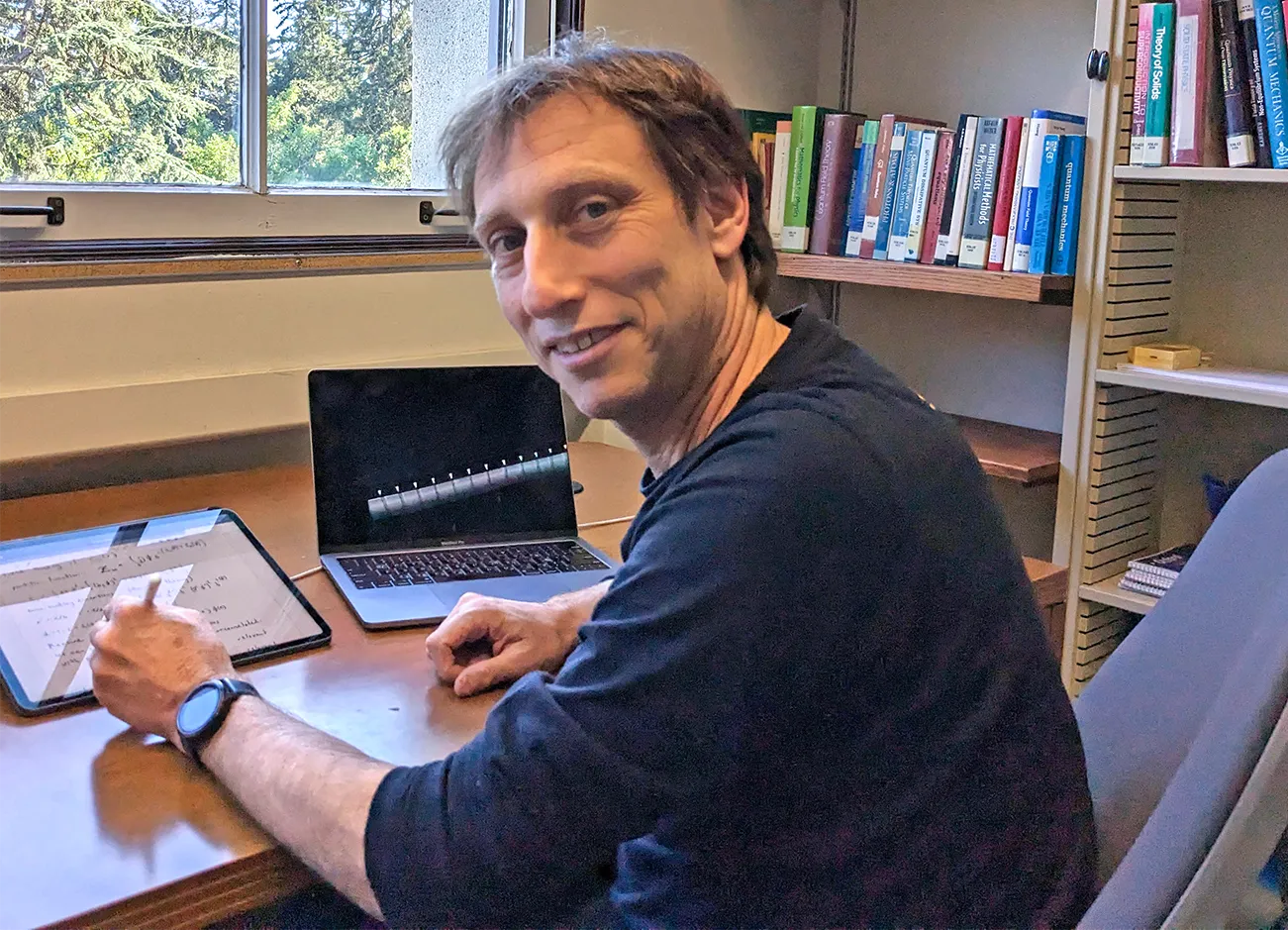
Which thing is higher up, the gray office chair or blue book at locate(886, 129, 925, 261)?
blue book at locate(886, 129, 925, 261)

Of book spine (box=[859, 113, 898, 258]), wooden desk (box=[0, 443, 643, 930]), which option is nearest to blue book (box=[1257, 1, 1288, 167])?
book spine (box=[859, 113, 898, 258])

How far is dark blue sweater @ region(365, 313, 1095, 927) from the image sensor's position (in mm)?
726

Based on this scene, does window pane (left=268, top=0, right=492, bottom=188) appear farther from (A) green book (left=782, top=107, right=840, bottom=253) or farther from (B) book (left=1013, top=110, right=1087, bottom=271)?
(B) book (left=1013, top=110, right=1087, bottom=271)

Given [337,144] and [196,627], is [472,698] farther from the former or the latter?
[337,144]

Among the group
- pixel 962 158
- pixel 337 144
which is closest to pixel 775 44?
pixel 962 158

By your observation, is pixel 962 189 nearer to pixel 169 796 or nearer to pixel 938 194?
pixel 938 194

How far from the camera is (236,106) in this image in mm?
1798

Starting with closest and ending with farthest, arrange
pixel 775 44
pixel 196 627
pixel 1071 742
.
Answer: pixel 1071 742, pixel 196 627, pixel 775 44

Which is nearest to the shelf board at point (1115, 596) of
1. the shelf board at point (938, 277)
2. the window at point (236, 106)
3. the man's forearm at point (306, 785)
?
the shelf board at point (938, 277)

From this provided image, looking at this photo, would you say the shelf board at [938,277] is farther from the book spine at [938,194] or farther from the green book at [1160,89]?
the green book at [1160,89]

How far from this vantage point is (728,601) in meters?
0.72

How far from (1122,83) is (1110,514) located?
71 centimetres

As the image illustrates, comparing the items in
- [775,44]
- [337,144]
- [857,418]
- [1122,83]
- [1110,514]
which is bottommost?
[1110,514]

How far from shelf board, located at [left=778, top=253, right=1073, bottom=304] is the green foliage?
0.73 meters
